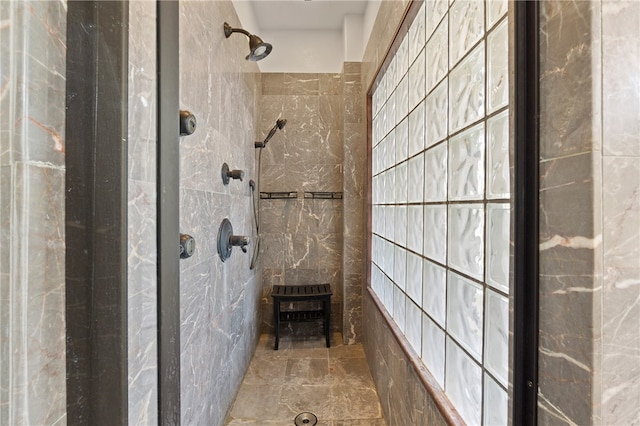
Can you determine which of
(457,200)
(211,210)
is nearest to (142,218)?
(211,210)

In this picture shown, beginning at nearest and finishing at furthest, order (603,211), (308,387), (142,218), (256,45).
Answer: (603,211), (142,218), (256,45), (308,387)

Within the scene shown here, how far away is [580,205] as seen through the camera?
426 millimetres

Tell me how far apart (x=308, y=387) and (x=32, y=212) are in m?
1.82

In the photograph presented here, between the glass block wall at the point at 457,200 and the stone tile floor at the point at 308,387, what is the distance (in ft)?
2.22

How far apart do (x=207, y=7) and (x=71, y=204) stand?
1163 millimetres

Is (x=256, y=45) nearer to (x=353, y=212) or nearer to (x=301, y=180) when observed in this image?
(x=301, y=180)

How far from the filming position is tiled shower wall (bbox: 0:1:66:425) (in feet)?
1.38

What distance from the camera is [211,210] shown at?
1312 mm

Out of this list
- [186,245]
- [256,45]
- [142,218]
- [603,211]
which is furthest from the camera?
[256,45]

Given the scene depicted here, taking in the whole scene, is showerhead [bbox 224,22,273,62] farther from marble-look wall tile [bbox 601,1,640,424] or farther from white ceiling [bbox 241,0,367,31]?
Result: marble-look wall tile [bbox 601,1,640,424]

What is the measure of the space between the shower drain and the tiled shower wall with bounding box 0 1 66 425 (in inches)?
52.4

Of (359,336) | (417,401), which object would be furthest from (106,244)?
(359,336)

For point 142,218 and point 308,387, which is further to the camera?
point 308,387

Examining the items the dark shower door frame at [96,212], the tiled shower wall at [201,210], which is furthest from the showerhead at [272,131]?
the dark shower door frame at [96,212]
